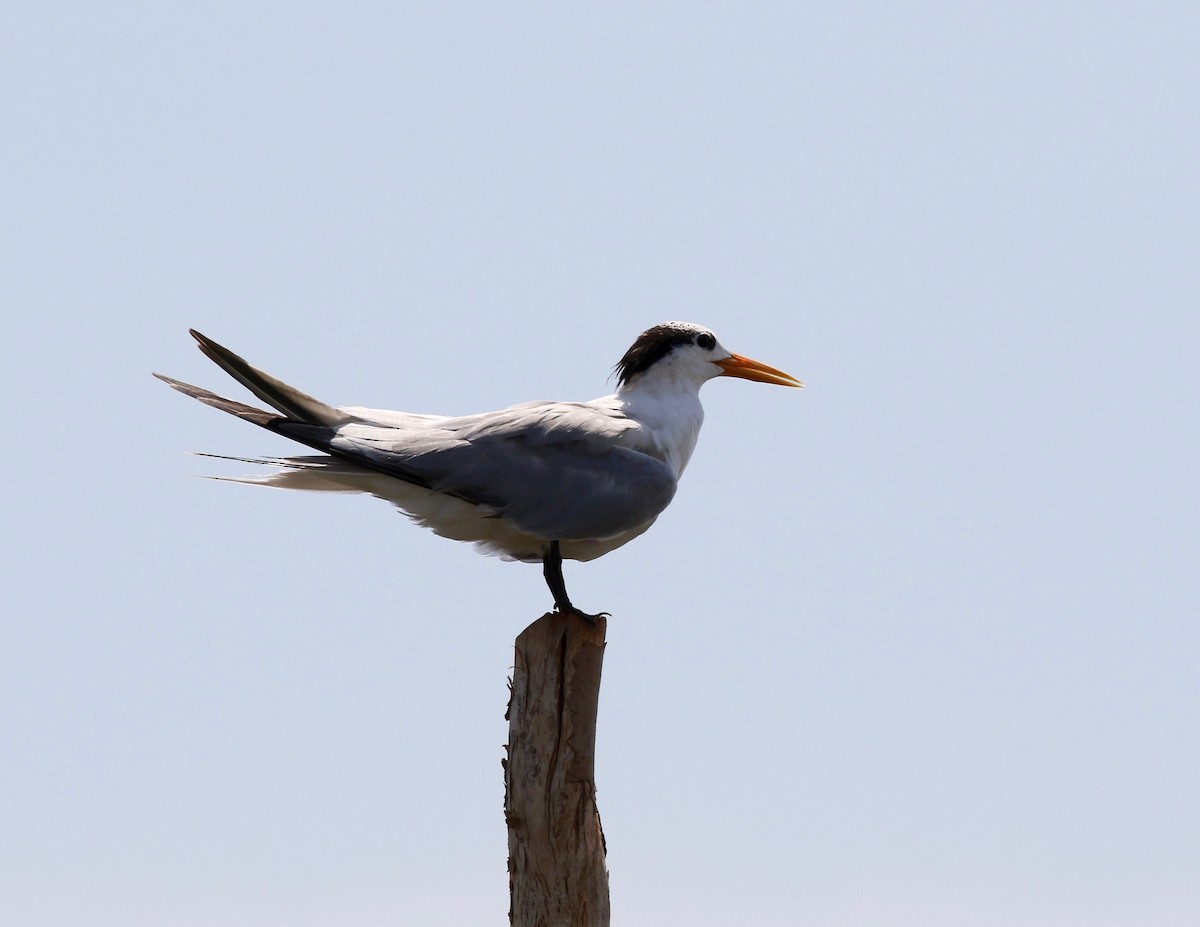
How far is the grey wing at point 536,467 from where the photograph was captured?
6430 mm

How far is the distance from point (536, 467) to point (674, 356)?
51.6 inches

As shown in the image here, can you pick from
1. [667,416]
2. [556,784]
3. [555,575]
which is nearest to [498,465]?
[555,575]

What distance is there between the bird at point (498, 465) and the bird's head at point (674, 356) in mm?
393

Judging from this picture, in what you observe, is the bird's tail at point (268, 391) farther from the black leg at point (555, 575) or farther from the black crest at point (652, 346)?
the black crest at point (652, 346)

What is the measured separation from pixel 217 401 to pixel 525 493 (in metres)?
1.56

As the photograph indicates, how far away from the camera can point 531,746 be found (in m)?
6.37

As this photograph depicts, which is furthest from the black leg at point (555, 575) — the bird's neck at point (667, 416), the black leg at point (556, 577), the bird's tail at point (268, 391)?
the bird's tail at point (268, 391)

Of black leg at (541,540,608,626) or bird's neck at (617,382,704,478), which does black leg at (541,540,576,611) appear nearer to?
black leg at (541,540,608,626)

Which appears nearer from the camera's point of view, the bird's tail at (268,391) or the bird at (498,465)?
the bird's tail at (268,391)

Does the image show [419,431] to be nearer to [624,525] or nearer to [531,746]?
[624,525]

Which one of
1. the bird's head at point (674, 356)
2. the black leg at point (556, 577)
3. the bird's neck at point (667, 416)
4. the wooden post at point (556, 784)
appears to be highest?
the bird's head at point (674, 356)

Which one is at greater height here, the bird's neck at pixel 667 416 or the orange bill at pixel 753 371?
the orange bill at pixel 753 371

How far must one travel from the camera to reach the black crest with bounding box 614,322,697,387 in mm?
7398

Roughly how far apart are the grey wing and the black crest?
73cm
